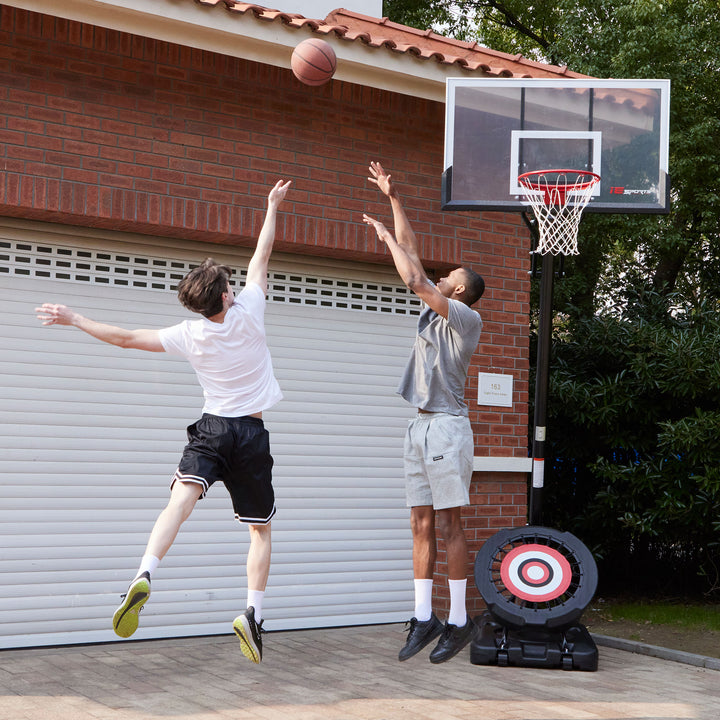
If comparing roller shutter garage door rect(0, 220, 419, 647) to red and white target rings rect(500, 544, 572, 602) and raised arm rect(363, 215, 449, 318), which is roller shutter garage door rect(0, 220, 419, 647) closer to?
red and white target rings rect(500, 544, 572, 602)

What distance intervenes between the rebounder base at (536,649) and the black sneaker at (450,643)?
0.34m

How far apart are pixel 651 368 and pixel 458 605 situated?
157 inches

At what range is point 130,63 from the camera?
22.4 feet

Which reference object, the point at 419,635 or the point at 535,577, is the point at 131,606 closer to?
the point at 419,635

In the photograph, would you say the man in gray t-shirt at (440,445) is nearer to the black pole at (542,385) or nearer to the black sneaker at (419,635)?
the black sneaker at (419,635)

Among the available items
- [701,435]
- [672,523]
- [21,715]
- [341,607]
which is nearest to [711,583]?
[672,523]

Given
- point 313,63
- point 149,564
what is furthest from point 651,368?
point 149,564

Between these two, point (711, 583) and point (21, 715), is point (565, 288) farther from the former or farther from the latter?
point (21, 715)

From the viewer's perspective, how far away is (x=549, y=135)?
283 inches

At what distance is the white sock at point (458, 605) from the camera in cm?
618

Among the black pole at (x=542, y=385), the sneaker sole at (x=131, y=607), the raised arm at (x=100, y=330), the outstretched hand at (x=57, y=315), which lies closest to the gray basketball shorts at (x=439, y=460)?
the black pole at (x=542, y=385)

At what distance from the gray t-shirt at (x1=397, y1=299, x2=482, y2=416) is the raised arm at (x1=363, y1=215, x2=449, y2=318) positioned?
0.31 metres

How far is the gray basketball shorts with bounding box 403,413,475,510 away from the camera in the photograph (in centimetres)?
613

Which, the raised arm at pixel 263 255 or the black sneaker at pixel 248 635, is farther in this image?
the raised arm at pixel 263 255
